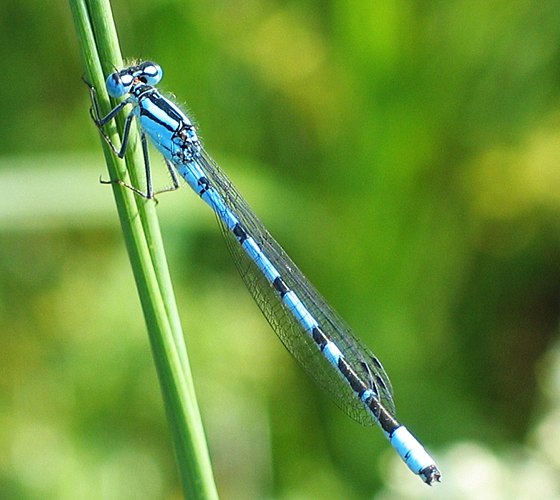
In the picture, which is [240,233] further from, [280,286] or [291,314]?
[291,314]

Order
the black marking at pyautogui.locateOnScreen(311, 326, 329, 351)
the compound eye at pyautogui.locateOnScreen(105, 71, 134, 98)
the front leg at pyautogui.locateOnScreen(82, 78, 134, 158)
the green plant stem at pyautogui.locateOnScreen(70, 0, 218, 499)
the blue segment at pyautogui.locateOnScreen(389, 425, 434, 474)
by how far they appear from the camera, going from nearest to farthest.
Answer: the green plant stem at pyautogui.locateOnScreen(70, 0, 218, 499) → the front leg at pyautogui.locateOnScreen(82, 78, 134, 158) → the compound eye at pyautogui.locateOnScreen(105, 71, 134, 98) → the blue segment at pyautogui.locateOnScreen(389, 425, 434, 474) → the black marking at pyautogui.locateOnScreen(311, 326, 329, 351)

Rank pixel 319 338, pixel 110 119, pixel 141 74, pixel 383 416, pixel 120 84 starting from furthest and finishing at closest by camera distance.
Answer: pixel 319 338, pixel 383 416, pixel 141 74, pixel 120 84, pixel 110 119

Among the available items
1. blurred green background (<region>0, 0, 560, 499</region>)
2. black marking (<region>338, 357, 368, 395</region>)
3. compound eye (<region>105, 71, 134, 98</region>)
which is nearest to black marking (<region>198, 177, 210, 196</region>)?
compound eye (<region>105, 71, 134, 98</region>)

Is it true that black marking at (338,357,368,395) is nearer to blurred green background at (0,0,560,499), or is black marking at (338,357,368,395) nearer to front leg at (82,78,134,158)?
blurred green background at (0,0,560,499)

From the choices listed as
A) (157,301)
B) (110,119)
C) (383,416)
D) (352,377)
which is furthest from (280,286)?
(157,301)

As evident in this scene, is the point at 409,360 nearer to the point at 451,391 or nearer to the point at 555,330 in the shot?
the point at 451,391
